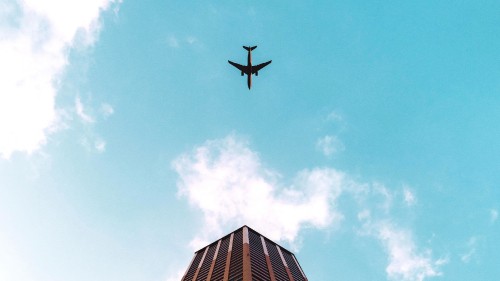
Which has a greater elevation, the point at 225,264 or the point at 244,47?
the point at 244,47

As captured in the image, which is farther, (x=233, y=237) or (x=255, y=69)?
(x=233, y=237)

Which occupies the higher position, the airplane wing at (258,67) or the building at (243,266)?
the airplane wing at (258,67)

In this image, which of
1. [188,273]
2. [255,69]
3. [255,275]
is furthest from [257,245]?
[255,69]

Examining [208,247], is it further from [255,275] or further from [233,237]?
[255,275]

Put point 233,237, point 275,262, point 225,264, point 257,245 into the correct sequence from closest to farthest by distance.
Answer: point 225,264 → point 275,262 → point 257,245 → point 233,237

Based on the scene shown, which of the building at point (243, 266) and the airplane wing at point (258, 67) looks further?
the building at point (243, 266)

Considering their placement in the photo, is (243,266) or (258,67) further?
(243,266)

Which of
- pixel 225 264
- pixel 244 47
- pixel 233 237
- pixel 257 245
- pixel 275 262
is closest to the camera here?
pixel 244 47

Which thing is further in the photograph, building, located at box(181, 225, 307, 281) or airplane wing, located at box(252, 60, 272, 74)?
building, located at box(181, 225, 307, 281)

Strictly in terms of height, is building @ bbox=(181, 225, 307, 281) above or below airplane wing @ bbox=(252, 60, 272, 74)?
below

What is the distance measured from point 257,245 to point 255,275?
1192 inches

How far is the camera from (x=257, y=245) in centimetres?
8944

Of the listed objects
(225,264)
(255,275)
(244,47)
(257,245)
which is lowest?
(255,275)

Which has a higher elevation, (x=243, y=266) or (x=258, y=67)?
(x=258, y=67)
